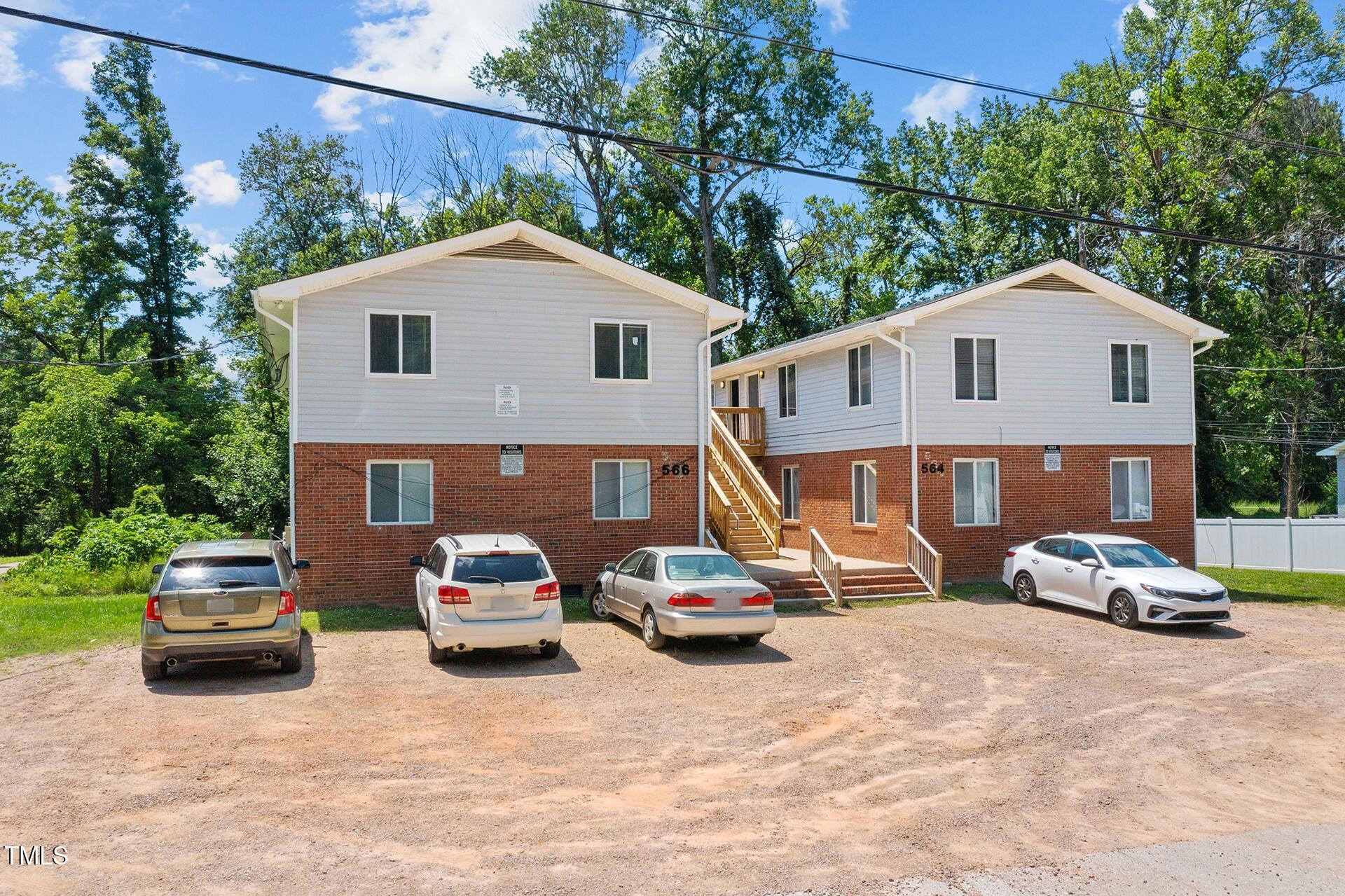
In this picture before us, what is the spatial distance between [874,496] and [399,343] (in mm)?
11685

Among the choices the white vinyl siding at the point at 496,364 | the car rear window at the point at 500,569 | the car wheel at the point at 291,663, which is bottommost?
the car wheel at the point at 291,663

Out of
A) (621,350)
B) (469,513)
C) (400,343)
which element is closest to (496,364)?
(400,343)

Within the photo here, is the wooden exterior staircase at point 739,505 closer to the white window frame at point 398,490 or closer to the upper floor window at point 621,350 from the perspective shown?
the upper floor window at point 621,350

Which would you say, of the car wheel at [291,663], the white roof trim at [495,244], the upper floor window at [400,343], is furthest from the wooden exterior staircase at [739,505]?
the car wheel at [291,663]

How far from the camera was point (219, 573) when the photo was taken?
1158 cm

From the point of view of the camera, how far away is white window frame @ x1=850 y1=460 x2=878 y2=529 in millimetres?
22875

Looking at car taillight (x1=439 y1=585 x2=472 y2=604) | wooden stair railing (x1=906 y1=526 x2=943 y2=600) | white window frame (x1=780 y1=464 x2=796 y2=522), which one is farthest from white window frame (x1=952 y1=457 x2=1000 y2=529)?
car taillight (x1=439 y1=585 x2=472 y2=604)

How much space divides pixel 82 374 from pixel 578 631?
24388mm

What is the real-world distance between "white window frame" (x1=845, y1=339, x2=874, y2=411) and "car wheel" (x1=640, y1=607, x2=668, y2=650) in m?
10.5

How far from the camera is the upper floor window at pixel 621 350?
750 inches

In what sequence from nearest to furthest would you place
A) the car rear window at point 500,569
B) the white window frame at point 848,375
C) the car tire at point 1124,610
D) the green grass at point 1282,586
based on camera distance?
the car rear window at point 500,569
the car tire at point 1124,610
the green grass at point 1282,586
the white window frame at point 848,375

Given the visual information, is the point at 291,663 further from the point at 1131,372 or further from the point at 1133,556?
the point at 1131,372

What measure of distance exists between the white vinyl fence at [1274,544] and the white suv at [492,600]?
19.5 metres

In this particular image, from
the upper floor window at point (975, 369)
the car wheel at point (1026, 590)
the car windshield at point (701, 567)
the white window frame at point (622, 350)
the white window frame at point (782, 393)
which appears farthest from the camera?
the white window frame at point (782, 393)
